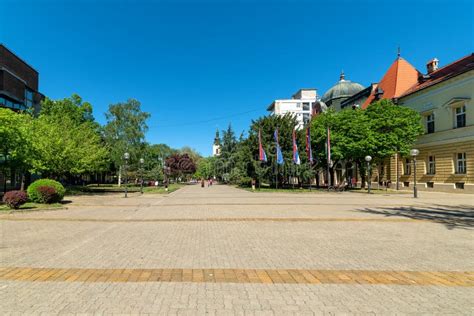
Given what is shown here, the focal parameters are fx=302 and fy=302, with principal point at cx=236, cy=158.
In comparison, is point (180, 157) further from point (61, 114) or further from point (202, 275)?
point (202, 275)

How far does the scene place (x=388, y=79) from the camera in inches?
1780

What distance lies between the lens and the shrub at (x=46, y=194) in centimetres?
1692

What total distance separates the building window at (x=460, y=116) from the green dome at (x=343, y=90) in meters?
30.6

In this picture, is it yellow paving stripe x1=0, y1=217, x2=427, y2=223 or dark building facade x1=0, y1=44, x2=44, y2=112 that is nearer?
yellow paving stripe x1=0, y1=217, x2=427, y2=223

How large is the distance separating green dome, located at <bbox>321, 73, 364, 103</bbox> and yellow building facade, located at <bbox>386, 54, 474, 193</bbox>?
927 inches

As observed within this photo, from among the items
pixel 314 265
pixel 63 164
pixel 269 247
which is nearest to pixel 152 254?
pixel 269 247

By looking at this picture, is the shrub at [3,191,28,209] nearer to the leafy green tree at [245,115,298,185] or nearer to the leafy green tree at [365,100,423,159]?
the leafy green tree at [245,115,298,185]

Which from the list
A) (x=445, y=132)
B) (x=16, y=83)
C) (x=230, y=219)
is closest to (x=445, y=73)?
(x=445, y=132)

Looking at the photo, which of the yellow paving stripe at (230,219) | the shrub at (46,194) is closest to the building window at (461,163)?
the yellow paving stripe at (230,219)

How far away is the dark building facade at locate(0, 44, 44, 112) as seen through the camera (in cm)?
3375

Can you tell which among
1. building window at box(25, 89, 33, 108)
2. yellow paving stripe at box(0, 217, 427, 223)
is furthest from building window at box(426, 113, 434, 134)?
building window at box(25, 89, 33, 108)

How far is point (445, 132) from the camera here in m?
32.0

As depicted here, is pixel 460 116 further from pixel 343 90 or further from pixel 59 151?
pixel 59 151

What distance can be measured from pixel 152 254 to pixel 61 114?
36438 millimetres
